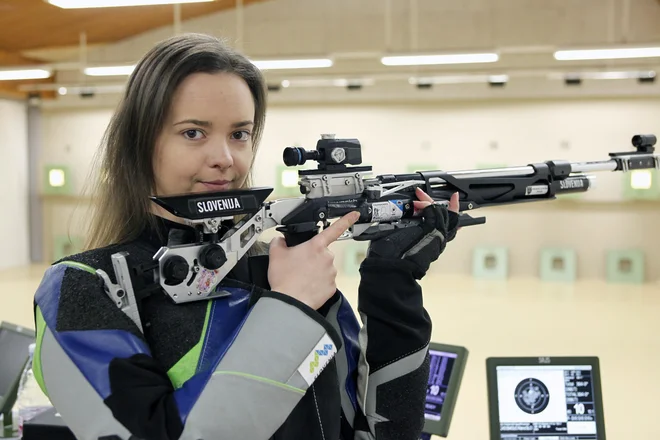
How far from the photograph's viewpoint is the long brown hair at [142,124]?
46.9 inches

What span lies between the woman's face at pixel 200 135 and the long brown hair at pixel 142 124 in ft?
0.06

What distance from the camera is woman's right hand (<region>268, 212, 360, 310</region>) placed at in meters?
1.15

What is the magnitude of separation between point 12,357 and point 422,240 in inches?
81.8

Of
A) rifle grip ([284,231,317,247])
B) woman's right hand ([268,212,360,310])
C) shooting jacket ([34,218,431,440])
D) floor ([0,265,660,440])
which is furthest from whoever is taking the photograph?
floor ([0,265,660,440])

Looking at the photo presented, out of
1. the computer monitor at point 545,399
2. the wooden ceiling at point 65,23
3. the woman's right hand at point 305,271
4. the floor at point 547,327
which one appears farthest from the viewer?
the wooden ceiling at point 65,23

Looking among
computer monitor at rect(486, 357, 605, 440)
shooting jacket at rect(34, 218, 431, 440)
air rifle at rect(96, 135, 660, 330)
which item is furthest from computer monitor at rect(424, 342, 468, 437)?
shooting jacket at rect(34, 218, 431, 440)

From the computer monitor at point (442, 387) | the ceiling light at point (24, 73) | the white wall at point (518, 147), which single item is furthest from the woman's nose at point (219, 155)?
the white wall at point (518, 147)

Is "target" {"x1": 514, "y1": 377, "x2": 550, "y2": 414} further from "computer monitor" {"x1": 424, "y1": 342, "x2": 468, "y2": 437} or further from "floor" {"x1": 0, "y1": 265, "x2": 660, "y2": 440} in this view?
"floor" {"x1": 0, "y1": 265, "x2": 660, "y2": 440}

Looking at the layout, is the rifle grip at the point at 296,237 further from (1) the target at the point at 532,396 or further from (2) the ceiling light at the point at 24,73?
(2) the ceiling light at the point at 24,73

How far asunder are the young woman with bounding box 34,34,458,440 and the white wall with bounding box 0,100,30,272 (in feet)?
39.4

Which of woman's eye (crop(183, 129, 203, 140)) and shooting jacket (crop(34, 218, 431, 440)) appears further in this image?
woman's eye (crop(183, 129, 203, 140))

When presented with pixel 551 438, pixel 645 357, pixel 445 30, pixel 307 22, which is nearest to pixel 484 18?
pixel 445 30

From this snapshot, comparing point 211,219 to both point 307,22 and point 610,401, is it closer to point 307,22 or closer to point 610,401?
point 610,401

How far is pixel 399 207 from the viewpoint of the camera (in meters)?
1.65
